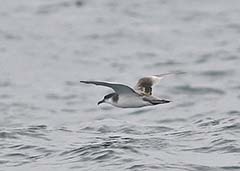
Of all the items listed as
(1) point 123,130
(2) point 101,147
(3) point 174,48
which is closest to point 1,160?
(2) point 101,147

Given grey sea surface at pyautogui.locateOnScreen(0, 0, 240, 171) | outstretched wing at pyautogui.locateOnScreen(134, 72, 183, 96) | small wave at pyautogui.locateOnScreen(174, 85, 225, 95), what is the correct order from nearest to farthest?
grey sea surface at pyautogui.locateOnScreen(0, 0, 240, 171) < outstretched wing at pyautogui.locateOnScreen(134, 72, 183, 96) < small wave at pyautogui.locateOnScreen(174, 85, 225, 95)

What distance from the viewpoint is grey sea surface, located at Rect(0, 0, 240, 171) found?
15273 millimetres

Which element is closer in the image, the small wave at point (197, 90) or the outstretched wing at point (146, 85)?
the outstretched wing at point (146, 85)

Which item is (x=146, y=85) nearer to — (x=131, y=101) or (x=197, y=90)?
(x=131, y=101)

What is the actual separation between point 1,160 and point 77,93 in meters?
8.43

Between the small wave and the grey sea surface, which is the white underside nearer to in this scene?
the grey sea surface

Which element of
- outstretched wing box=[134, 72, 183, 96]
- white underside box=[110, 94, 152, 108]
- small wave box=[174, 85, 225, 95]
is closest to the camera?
white underside box=[110, 94, 152, 108]

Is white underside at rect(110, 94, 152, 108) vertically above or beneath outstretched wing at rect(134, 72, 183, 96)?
beneath

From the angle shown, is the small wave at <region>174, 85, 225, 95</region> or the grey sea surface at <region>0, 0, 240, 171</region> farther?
the small wave at <region>174, 85, 225, 95</region>

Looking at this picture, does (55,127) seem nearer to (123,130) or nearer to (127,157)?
(123,130)

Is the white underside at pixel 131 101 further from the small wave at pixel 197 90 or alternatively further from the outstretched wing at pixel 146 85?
the small wave at pixel 197 90

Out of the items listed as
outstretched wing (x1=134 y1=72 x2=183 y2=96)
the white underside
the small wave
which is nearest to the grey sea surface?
the small wave

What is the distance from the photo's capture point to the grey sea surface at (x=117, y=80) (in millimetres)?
15273

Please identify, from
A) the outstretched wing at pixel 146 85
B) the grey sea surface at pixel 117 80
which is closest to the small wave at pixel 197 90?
the grey sea surface at pixel 117 80
